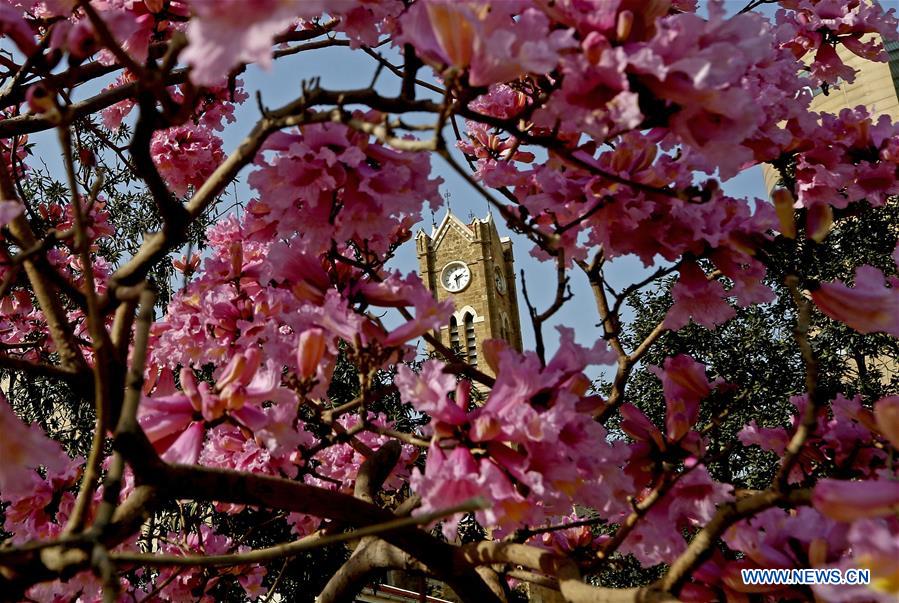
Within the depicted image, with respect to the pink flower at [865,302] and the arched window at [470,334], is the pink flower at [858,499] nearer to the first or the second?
the pink flower at [865,302]

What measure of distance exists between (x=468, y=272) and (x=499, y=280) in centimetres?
210

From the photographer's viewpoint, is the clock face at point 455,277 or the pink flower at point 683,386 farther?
the clock face at point 455,277

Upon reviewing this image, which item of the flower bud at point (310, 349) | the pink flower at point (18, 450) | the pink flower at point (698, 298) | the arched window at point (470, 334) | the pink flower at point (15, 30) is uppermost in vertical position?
the arched window at point (470, 334)

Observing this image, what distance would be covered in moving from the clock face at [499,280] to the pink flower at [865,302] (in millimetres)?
29843

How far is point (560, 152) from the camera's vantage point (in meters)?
1.34

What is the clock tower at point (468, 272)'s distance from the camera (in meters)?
30.2

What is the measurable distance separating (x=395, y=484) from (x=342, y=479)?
234mm

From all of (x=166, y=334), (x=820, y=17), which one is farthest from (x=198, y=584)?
(x=820, y=17)

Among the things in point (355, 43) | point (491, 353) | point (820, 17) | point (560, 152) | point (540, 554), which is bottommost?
point (540, 554)

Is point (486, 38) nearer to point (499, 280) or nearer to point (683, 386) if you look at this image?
point (683, 386)

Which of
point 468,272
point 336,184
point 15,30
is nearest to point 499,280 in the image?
point 468,272

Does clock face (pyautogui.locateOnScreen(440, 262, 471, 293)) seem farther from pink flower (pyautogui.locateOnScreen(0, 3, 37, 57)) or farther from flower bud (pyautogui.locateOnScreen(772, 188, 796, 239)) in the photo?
pink flower (pyautogui.locateOnScreen(0, 3, 37, 57))

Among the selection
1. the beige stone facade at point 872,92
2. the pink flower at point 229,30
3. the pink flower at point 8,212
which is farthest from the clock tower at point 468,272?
the pink flower at point 229,30

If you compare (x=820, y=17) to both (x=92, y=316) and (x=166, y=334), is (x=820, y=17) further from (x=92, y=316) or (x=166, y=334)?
(x=92, y=316)
